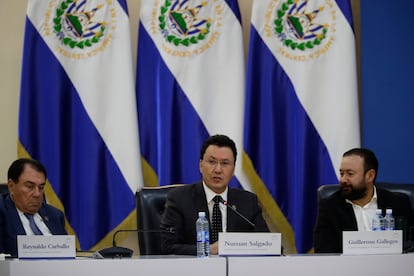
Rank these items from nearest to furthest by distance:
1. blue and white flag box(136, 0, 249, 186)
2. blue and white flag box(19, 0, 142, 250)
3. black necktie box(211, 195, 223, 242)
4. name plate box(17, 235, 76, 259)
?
name plate box(17, 235, 76, 259) < black necktie box(211, 195, 223, 242) < blue and white flag box(19, 0, 142, 250) < blue and white flag box(136, 0, 249, 186)

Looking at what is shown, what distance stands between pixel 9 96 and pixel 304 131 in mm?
2040

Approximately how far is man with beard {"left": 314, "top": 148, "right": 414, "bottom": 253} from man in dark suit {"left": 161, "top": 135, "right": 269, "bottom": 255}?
347mm

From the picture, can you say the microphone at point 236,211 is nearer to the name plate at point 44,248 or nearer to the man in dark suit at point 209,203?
the man in dark suit at point 209,203

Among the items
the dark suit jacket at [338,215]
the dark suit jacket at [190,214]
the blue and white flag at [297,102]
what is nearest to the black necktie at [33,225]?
the dark suit jacket at [190,214]

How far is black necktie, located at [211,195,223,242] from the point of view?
163 inches

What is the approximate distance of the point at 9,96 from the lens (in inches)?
212

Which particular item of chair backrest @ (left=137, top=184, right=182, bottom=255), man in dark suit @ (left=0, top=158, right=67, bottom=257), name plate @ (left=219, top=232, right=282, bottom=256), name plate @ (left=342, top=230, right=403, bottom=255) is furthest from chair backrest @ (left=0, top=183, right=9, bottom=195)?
name plate @ (left=342, top=230, right=403, bottom=255)

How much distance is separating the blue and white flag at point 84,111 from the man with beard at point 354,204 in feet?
4.63

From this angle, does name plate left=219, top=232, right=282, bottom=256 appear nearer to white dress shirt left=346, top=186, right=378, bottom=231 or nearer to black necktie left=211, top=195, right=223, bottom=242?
black necktie left=211, top=195, right=223, bottom=242

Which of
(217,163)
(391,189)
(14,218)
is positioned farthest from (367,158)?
(14,218)

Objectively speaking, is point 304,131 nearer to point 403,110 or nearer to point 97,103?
point 403,110

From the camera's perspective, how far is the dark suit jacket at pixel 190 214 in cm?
405

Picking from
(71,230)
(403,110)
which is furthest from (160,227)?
(403,110)

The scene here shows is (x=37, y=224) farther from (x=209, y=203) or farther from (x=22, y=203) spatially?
(x=209, y=203)
